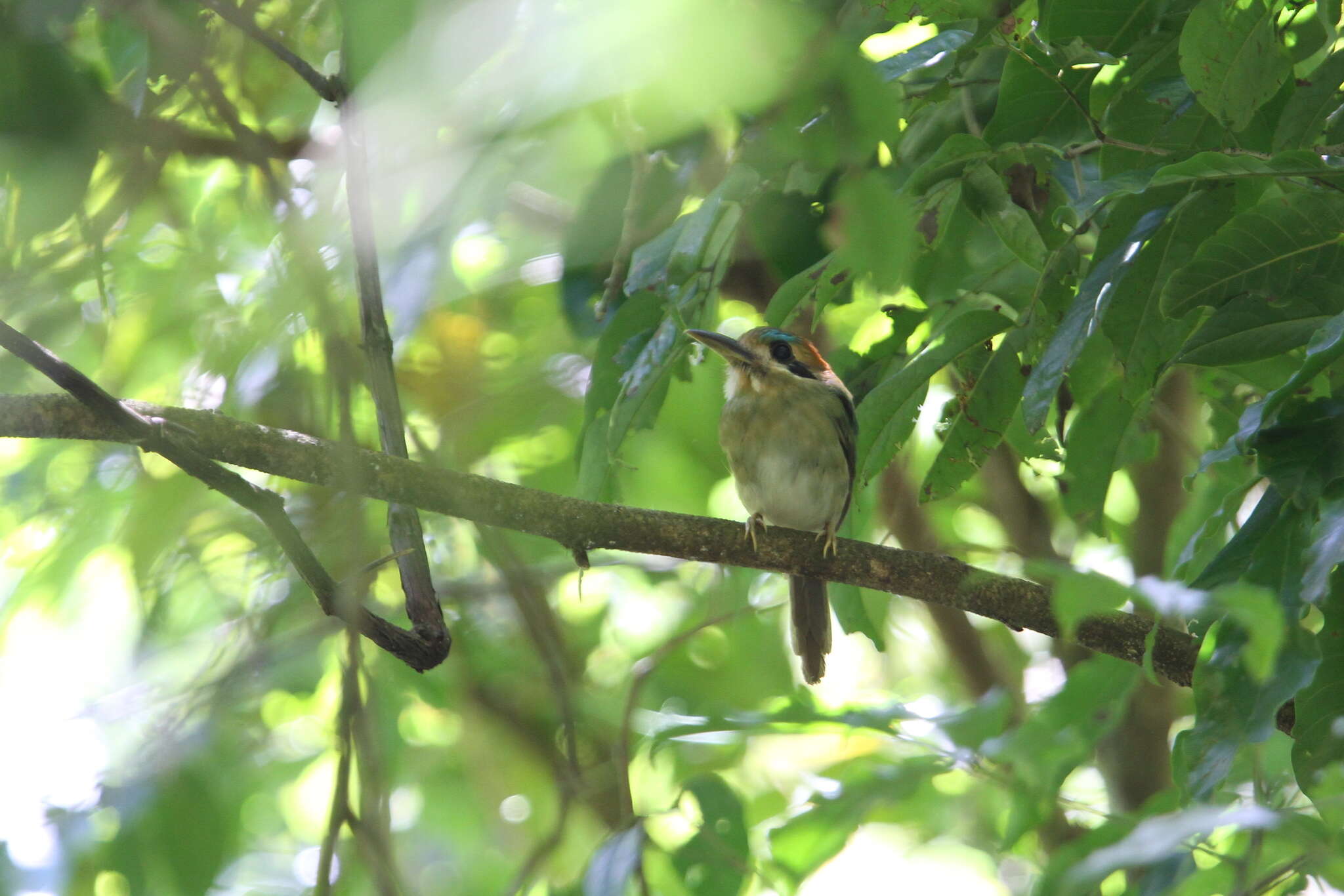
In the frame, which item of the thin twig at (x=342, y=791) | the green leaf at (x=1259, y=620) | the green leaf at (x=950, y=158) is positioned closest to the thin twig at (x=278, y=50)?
the thin twig at (x=342, y=791)

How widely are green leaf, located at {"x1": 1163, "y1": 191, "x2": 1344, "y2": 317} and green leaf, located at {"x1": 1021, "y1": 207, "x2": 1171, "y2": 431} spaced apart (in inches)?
3.4

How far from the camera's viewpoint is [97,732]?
2219 mm

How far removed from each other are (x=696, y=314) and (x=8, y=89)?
1.36m

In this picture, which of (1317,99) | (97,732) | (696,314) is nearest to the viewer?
(1317,99)

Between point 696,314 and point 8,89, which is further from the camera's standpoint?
point 696,314

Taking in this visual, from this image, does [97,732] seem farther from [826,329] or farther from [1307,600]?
[826,329]

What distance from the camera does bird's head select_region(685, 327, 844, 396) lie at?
373cm

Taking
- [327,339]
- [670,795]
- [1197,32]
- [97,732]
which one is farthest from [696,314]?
[670,795]

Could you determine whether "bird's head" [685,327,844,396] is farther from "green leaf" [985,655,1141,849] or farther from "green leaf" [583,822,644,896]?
"green leaf" [583,822,644,896]

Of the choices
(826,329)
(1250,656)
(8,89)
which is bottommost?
(826,329)

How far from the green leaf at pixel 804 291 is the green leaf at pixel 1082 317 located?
17.5 inches

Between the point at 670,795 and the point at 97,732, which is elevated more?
the point at 97,732

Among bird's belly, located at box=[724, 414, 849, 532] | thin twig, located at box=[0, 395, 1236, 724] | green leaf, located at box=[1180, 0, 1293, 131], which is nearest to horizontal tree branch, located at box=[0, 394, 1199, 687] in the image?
thin twig, located at box=[0, 395, 1236, 724]

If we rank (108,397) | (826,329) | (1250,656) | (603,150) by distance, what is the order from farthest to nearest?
(826,329) → (603,150) → (108,397) → (1250,656)
